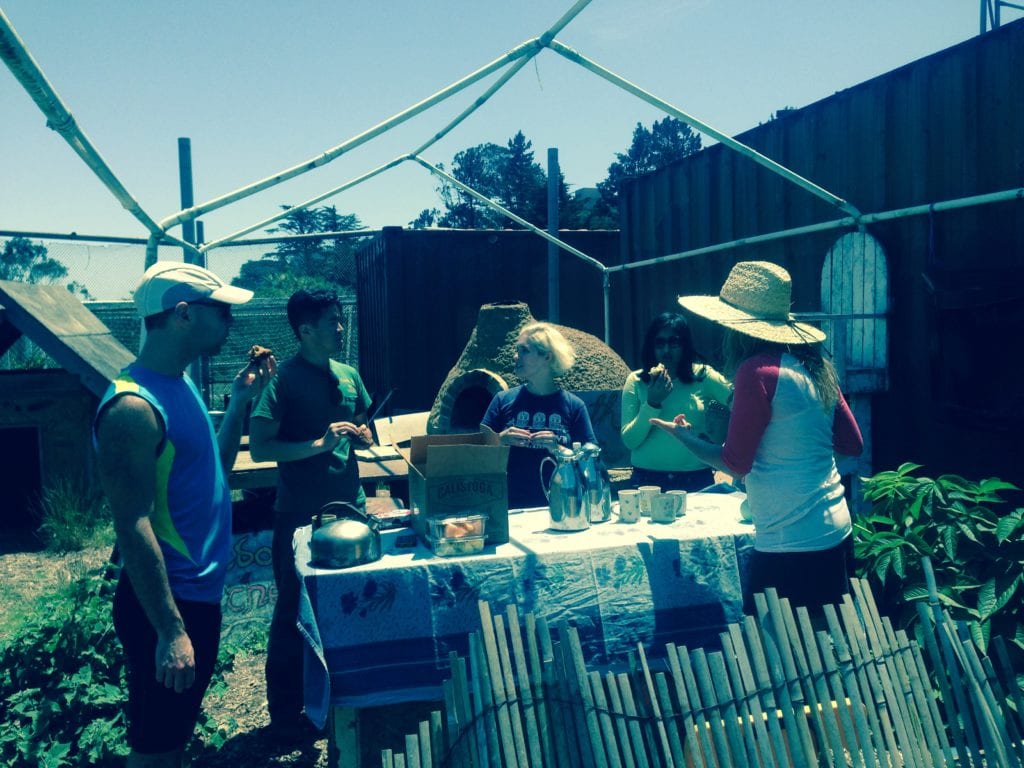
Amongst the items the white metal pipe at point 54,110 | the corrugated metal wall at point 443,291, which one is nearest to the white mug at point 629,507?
the white metal pipe at point 54,110

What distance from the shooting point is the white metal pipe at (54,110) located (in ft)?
9.17

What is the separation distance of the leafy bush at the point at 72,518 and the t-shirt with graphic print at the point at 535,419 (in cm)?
438

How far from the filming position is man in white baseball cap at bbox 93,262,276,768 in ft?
7.27

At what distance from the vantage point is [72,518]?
22.5 ft

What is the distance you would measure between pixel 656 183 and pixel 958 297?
5.10m

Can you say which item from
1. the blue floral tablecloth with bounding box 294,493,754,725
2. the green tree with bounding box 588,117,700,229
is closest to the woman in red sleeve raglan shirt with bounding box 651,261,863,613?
the blue floral tablecloth with bounding box 294,493,754,725

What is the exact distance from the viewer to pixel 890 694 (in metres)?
2.52

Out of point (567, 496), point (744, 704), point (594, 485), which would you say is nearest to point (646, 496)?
point (594, 485)

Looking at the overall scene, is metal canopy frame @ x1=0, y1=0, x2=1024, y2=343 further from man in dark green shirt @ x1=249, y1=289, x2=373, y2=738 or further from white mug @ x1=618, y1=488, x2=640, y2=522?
white mug @ x1=618, y1=488, x2=640, y2=522

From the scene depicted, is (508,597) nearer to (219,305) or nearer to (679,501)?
(679,501)

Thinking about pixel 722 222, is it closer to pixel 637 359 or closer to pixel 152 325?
pixel 637 359

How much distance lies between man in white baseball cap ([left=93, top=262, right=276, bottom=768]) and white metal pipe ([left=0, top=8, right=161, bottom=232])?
40.5 inches

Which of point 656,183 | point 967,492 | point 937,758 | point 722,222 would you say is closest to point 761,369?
point 937,758

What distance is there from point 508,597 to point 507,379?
13.7 ft
